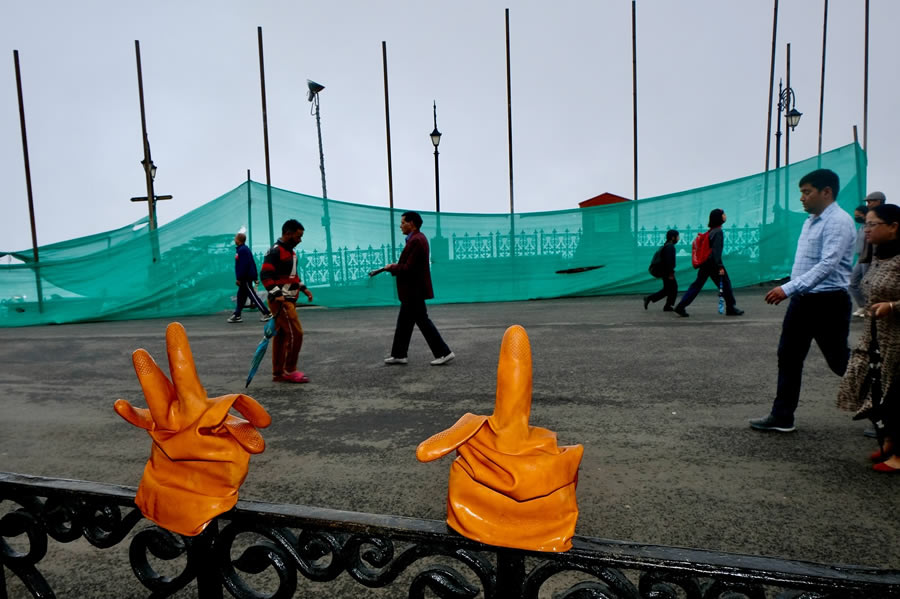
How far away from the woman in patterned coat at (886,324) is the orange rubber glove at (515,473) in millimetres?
2812

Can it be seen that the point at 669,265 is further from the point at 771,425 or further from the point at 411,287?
the point at 771,425

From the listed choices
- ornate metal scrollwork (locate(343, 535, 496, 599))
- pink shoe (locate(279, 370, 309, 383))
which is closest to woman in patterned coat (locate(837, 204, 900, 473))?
ornate metal scrollwork (locate(343, 535, 496, 599))

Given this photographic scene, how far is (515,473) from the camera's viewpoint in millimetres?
1049

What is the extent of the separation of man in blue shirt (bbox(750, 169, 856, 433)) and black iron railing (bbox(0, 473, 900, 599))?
9.29ft

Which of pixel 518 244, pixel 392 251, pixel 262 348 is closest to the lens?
pixel 262 348

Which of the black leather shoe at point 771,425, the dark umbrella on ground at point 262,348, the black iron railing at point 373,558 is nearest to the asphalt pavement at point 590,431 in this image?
the black leather shoe at point 771,425

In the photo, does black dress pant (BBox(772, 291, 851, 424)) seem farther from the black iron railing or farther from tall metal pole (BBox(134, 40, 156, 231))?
tall metal pole (BBox(134, 40, 156, 231))

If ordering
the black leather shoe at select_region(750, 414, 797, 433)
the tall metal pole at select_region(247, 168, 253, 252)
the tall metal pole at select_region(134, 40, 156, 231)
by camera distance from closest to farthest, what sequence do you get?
the black leather shoe at select_region(750, 414, 797, 433), the tall metal pole at select_region(247, 168, 253, 252), the tall metal pole at select_region(134, 40, 156, 231)

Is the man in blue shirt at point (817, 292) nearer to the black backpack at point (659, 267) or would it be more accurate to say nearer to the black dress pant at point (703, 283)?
the black dress pant at point (703, 283)

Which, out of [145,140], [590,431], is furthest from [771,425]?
[145,140]

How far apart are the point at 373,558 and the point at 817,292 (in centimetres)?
341

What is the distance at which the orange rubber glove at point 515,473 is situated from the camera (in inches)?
41.5

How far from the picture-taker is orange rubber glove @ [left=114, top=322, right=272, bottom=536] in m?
1.21

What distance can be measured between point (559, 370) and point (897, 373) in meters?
3.03
